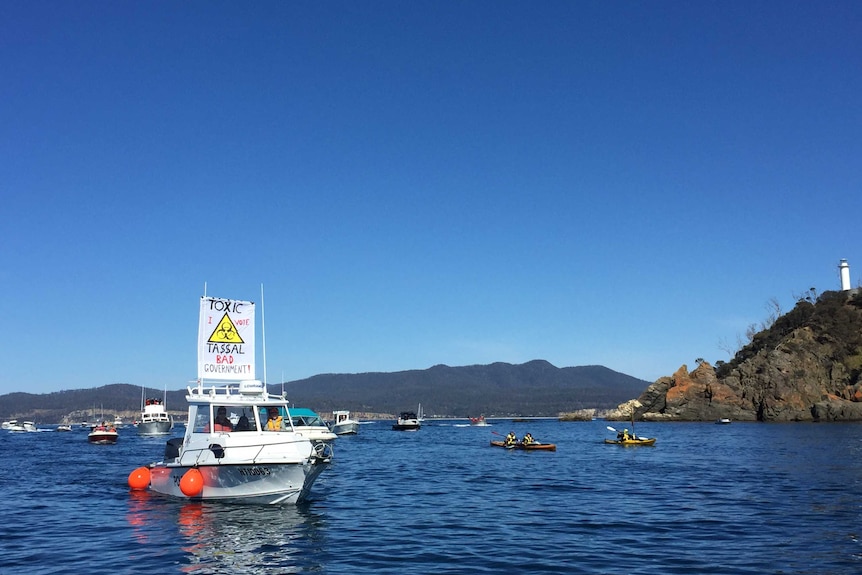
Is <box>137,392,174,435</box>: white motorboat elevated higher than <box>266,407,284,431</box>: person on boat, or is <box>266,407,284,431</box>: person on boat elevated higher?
<box>266,407,284,431</box>: person on boat

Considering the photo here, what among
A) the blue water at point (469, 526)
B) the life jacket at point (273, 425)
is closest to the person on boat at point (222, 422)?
the life jacket at point (273, 425)

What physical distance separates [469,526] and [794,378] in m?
134

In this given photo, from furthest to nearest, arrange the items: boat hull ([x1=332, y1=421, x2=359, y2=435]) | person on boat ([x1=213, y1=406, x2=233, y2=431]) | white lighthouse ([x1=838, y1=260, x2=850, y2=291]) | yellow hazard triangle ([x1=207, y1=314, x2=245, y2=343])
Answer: white lighthouse ([x1=838, y1=260, x2=850, y2=291]) < boat hull ([x1=332, y1=421, x2=359, y2=435]) < yellow hazard triangle ([x1=207, y1=314, x2=245, y2=343]) < person on boat ([x1=213, y1=406, x2=233, y2=431])

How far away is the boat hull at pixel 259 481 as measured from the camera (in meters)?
25.6

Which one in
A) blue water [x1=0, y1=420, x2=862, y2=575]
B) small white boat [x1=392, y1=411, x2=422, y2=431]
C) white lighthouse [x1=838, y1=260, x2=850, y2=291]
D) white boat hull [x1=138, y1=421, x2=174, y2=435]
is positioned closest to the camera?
blue water [x1=0, y1=420, x2=862, y2=575]

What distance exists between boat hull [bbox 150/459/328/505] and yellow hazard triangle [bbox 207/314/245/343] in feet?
16.2

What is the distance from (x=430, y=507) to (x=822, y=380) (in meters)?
134

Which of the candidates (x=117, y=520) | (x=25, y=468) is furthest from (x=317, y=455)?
(x=25, y=468)

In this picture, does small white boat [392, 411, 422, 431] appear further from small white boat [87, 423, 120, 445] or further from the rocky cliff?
small white boat [87, 423, 120, 445]

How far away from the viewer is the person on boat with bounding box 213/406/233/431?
88.4 feet

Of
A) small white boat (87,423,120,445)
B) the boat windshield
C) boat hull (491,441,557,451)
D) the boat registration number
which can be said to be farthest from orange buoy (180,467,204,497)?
small white boat (87,423,120,445)

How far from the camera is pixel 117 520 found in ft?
83.4

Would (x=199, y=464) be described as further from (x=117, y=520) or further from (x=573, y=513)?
(x=573, y=513)

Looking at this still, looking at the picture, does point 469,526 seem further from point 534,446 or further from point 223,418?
point 534,446
